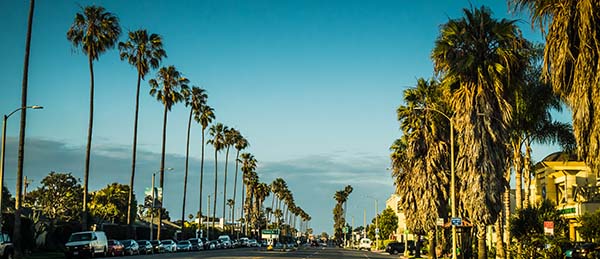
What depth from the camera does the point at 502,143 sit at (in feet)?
125

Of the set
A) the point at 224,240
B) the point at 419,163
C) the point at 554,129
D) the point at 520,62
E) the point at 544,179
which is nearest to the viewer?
the point at 520,62

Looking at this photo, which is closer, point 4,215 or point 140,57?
point 4,215

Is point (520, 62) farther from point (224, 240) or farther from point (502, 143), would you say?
→ point (224, 240)

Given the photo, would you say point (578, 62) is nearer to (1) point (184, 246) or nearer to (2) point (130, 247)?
(2) point (130, 247)

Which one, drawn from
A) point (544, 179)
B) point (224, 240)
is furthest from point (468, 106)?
point (224, 240)

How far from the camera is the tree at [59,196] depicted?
357 ft

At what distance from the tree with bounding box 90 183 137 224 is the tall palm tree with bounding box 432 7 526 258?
90.3 meters

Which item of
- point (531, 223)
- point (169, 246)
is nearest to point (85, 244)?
point (169, 246)

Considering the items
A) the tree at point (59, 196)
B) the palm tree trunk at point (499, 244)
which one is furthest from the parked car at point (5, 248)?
the tree at point (59, 196)

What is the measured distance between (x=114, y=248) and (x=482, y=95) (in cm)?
3089

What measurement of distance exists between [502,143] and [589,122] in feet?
62.7

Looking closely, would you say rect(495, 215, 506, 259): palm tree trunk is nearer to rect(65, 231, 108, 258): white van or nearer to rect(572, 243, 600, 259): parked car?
rect(572, 243, 600, 259): parked car

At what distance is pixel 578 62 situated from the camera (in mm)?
19531

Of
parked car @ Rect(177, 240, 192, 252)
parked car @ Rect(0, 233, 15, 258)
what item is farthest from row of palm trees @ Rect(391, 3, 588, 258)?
parked car @ Rect(177, 240, 192, 252)
